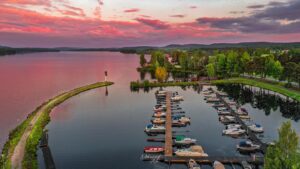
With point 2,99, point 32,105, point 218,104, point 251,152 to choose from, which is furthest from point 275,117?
point 2,99

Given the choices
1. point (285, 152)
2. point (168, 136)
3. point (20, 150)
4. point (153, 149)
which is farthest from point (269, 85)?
point (20, 150)

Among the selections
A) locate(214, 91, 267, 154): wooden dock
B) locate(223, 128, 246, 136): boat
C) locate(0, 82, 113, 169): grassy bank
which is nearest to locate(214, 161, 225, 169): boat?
locate(214, 91, 267, 154): wooden dock

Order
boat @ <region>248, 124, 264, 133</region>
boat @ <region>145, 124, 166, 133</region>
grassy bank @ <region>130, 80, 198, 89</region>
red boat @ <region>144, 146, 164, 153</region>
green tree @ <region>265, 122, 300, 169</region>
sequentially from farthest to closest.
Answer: grassy bank @ <region>130, 80, 198, 89</region> → boat @ <region>145, 124, 166, 133</region> → boat @ <region>248, 124, 264, 133</region> → red boat @ <region>144, 146, 164, 153</region> → green tree @ <region>265, 122, 300, 169</region>

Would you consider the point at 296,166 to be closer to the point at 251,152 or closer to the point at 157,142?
the point at 251,152

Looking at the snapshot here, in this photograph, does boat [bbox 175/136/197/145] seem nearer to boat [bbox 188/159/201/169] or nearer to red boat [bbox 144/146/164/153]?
red boat [bbox 144/146/164/153]

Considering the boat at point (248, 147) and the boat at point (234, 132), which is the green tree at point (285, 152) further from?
the boat at point (234, 132)
